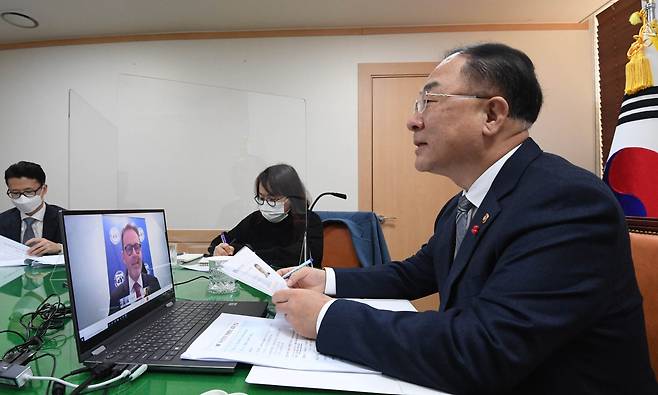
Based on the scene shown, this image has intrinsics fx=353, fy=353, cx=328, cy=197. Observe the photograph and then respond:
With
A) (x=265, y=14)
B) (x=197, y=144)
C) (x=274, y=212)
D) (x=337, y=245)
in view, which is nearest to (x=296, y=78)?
(x=265, y=14)

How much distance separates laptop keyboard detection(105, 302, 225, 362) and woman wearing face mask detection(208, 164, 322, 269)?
1.00 metres

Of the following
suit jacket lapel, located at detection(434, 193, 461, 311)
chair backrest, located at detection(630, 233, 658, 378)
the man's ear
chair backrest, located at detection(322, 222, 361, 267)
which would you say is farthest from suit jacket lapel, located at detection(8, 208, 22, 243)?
chair backrest, located at detection(630, 233, 658, 378)

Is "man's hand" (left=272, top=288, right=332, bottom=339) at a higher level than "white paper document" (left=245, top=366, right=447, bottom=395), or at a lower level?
higher

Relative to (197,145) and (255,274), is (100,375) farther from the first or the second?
(197,145)

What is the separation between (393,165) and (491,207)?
222 cm

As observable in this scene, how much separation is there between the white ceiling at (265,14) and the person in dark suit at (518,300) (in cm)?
207

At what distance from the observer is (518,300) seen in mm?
505

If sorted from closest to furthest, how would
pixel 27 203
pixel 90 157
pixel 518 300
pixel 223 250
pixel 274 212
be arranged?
pixel 518 300 → pixel 223 250 → pixel 274 212 → pixel 27 203 → pixel 90 157

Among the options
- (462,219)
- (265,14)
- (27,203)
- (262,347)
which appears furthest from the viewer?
(265,14)

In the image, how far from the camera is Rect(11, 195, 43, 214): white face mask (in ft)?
7.25

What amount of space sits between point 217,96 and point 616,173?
8.94 ft

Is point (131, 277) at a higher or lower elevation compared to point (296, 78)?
lower

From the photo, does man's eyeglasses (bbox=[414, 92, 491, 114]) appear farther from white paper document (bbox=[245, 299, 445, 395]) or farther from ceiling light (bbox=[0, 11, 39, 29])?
Result: ceiling light (bbox=[0, 11, 39, 29])

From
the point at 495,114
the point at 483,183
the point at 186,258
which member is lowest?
the point at 186,258
